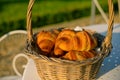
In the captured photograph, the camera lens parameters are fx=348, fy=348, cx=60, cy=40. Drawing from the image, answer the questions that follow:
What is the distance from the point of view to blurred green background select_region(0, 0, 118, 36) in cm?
544

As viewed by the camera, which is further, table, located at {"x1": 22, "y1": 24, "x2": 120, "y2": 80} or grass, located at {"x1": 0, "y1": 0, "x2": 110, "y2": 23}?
grass, located at {"x1": 0, "y1": 0, "x2": 110, "y2": 23}

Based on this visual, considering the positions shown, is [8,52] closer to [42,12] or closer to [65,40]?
[42,12]

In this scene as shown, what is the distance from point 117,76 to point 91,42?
24cm

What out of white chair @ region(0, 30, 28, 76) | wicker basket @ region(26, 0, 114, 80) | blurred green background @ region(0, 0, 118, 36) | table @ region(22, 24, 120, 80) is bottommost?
white chair @ region(0, 30, 28, 76)

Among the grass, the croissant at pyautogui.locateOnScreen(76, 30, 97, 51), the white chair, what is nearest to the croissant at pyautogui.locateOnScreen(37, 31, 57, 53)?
the croissant at pyautogui.locateOnScreen(76, 30, 97, 51)

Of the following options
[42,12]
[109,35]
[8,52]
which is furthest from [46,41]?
[42,12]

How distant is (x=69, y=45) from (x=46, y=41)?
3.9 inches

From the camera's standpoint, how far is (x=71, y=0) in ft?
22.2

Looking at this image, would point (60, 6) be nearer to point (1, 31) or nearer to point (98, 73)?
point (1, 31)

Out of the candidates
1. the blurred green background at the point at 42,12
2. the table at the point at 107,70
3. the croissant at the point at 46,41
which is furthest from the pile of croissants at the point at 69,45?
the blurred green background at the point at 42,12

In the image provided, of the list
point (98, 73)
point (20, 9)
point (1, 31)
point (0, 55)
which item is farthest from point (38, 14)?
point (98, 73)

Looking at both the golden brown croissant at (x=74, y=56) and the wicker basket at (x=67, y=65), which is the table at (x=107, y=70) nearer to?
the wicker basket at (x=67, y=65)

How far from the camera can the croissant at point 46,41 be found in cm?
128

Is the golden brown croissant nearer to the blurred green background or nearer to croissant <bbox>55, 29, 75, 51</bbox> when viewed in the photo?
croissant <bbox>55, 29, 75, 51</bbox>
